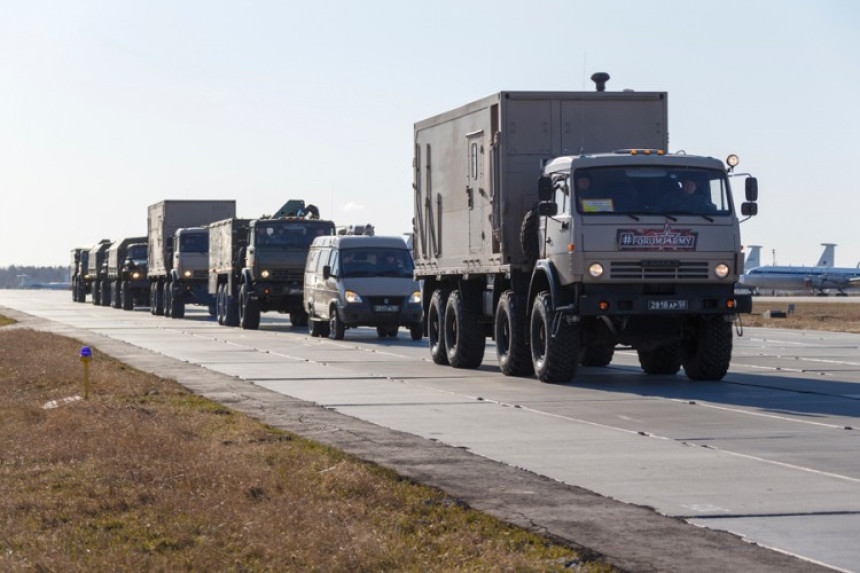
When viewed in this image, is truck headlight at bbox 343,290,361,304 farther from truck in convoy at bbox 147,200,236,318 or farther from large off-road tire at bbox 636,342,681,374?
truck in convoy at bbox 147,200,236,318

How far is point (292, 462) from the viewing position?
11.9m

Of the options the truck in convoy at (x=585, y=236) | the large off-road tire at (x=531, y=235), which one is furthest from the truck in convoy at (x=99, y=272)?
the large off-road tire at (x=531, y=235)

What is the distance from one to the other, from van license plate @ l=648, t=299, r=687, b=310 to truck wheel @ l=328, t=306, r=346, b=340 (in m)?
16.1

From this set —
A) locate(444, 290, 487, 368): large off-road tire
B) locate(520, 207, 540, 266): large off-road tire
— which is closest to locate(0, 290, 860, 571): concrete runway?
locate(444, 290, 487, 368): large off-road tire

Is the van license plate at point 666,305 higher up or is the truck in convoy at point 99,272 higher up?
the truck in convoy at point 99,272

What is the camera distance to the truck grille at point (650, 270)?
2012cm

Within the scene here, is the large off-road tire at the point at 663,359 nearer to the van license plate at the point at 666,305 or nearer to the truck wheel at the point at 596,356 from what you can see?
the truck wheel at the point at 596,356

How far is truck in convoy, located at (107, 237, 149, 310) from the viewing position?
6706 centimetres

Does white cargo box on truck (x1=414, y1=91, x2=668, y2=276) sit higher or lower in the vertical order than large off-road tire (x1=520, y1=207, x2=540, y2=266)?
higher

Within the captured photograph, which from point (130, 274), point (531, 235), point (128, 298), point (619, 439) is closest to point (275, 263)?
point (531, 235)

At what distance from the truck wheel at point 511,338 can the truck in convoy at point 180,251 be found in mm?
31430

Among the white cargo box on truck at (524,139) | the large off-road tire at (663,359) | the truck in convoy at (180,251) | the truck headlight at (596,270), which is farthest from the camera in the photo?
the truck in convoy at (180,251)

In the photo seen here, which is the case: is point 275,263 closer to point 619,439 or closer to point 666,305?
point 666,305

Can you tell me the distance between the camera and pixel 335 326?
35906mm
